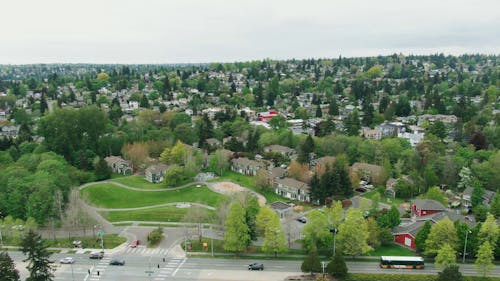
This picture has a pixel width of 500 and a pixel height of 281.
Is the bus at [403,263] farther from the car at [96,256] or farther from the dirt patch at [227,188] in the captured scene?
the car at [96,256]

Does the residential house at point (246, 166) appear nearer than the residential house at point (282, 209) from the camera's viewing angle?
No

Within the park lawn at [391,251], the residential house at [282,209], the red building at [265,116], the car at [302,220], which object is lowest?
the park lawn at [391,251]

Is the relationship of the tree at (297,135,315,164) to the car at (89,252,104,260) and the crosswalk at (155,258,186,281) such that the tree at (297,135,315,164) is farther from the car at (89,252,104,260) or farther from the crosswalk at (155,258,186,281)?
the car at (89,252,104,260)

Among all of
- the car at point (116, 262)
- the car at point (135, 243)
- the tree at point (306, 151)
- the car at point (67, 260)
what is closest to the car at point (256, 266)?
the car at point (116, 262)

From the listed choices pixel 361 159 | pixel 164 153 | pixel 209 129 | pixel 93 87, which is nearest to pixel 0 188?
pixel 164 153

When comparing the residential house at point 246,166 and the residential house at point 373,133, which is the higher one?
the residential house at point 373,133

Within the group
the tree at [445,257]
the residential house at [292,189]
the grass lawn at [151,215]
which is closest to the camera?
the tree at [445,257]

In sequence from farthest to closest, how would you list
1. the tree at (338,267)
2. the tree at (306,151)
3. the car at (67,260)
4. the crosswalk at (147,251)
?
the tree at (306,151), the crosswalk at (147,251), the car at (67,260), the tree at (338,267)

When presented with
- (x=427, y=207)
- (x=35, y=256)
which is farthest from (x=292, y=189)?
(x=35, y=256)
